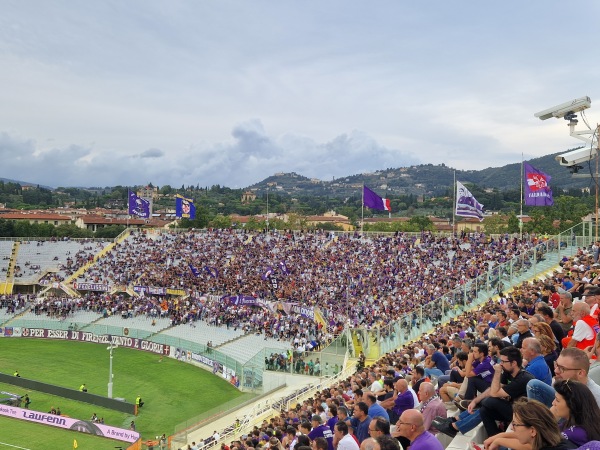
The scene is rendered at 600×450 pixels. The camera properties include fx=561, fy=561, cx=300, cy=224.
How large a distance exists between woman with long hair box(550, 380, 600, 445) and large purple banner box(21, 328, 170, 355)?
3607cm

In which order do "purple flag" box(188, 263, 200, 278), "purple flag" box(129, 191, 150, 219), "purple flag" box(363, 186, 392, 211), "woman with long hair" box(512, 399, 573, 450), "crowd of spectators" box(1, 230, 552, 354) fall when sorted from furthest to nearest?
"purple flag" box(129, 191, 150, 219) → "purple flag" box(188, 263, 200, 278) → "purple flag" box(363, 186, 392, 211) → "crowd of spectators" box(1, 230, 552, 354) → "woman with long hair" box(512, 399, 573, 450)

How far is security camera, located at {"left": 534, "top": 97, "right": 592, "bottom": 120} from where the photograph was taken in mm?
19797

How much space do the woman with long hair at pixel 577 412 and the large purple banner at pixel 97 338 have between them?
36.1m

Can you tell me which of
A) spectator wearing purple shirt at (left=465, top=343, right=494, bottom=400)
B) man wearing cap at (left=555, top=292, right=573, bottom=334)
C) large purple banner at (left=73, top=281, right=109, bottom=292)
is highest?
man wearing cap at (left=555, top=292, right=573, bottom=334)

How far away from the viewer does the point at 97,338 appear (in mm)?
42406

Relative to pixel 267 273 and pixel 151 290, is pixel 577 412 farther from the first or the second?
pixel 151 290

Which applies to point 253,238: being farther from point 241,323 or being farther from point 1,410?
point 1,410

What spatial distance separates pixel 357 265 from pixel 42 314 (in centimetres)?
2727

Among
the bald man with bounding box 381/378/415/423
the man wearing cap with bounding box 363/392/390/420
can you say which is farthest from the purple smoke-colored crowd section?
the man wearing cap with bounding box 363/392/390/420

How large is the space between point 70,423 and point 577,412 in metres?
25.0

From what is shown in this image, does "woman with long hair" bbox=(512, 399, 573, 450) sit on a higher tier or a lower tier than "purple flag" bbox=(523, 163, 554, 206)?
lower

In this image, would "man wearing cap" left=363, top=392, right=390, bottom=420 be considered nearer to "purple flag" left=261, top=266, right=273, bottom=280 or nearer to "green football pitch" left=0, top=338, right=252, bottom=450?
"green football pitch" left=0, top=338, right=252, bottom=450

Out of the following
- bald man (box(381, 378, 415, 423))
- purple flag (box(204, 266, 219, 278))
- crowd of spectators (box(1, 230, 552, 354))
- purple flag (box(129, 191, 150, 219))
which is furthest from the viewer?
purple flag (box(129, 191, 150, 219))

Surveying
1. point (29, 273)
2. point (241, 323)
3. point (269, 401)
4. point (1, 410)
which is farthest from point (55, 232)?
point (269, 401)
